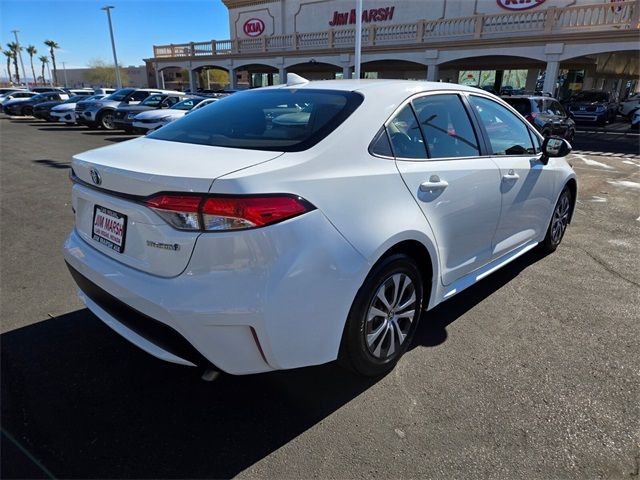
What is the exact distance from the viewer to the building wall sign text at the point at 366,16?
27953 mm

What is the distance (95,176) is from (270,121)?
3.34 feet

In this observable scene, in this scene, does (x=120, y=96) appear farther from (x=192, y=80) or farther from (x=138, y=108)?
(x=192, y=80)

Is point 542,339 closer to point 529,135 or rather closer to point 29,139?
point 529,135

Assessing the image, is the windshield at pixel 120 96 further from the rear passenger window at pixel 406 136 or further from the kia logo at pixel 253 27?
the kia logo at pixel 253 27

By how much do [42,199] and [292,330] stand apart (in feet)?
20.4

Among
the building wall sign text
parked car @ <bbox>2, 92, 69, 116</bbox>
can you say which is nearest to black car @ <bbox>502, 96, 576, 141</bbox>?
Result: the building wall sign text

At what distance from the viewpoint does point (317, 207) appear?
204 centimetres

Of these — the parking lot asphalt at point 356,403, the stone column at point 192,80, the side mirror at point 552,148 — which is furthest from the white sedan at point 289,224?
the stone column at point 192,80

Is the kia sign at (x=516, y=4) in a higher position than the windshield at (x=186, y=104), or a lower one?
higher

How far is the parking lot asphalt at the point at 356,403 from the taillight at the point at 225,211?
42.6 inches

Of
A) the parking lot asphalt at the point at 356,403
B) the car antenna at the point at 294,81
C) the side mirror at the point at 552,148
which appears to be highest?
the car antenna at the point at 294,81

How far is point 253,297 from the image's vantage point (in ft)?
6.25

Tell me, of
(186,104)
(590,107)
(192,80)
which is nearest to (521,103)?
(186,104)

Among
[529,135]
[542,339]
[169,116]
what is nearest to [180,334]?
[542,339]
